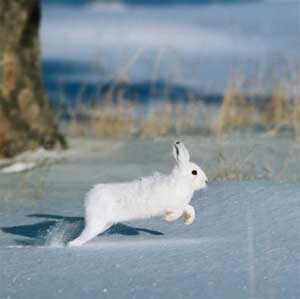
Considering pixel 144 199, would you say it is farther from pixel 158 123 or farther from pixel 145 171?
pixel 158 123

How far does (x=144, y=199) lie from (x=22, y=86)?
2886mm

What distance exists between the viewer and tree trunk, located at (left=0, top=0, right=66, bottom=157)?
20.6 ft

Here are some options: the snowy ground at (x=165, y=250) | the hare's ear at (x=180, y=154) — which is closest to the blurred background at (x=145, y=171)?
the snowy ground at (x=165, y=250)

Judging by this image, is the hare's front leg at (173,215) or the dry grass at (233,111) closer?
the hare's front leg at (173,215)

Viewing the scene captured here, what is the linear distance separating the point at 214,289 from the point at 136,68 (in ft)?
30.7

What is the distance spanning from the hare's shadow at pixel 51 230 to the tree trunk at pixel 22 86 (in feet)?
6.57

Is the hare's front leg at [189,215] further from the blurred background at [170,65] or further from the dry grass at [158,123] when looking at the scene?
the dry grass at [158,123]

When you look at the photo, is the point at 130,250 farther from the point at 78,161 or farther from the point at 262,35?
the point at 262,35

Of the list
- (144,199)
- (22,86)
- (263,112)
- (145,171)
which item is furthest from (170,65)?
(144,199)

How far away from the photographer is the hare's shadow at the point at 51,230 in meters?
3.99

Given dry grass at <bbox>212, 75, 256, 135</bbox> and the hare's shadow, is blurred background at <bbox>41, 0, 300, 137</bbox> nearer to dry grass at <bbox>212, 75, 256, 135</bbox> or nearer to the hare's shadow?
dry grass at <bbox>212, 75, 256, 135</bbox>

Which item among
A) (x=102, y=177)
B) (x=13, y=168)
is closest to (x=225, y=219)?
(x=102, y=177)

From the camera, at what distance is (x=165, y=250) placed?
3611 millimetres

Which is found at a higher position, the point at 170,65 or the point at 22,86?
the point at 22,86
